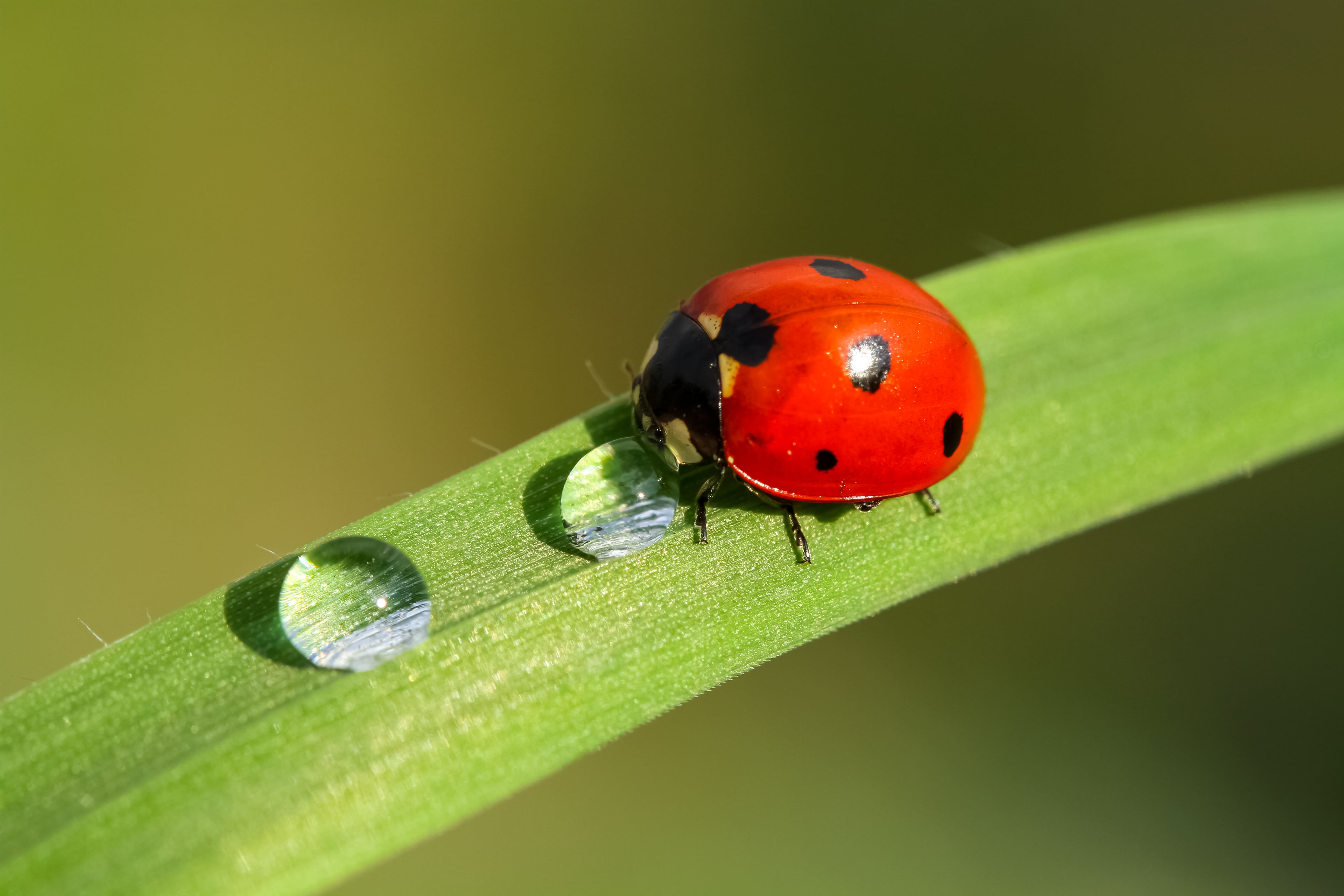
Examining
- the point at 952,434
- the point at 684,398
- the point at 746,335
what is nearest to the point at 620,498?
the point at 684,398

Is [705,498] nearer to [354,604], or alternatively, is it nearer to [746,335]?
[746,335]

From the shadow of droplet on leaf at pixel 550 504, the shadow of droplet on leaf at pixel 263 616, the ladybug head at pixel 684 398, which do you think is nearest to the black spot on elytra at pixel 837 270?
the ladybug head at pixel 684 398

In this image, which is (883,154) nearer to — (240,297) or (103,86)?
(240,297)

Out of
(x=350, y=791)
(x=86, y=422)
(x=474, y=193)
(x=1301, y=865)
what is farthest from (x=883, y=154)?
(x=86, y=422)

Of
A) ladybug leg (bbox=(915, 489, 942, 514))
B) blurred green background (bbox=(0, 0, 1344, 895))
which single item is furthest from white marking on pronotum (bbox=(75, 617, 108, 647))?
ladybug leg (bbox=(915, 489, 942, 514))

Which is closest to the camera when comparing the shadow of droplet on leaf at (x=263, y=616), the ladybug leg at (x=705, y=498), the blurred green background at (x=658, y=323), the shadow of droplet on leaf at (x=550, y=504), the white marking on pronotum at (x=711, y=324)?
the shadow of droplet on leaf at (x=263, y=616)

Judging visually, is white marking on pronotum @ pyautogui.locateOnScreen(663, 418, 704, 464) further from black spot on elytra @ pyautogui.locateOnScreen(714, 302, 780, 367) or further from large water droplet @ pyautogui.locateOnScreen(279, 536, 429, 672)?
large water droplet @ pyautogui.locateOnScreen(279, 536, 429, 672)

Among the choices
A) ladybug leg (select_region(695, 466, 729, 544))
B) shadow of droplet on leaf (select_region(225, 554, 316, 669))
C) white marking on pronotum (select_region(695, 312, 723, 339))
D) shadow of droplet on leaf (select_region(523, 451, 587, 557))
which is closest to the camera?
shadow of droplet on leaf (select_region(225, 554, 316, 669))

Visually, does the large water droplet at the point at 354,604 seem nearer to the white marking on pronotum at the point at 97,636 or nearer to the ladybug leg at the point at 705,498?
the white marking on pronotum at the point at 97,636
